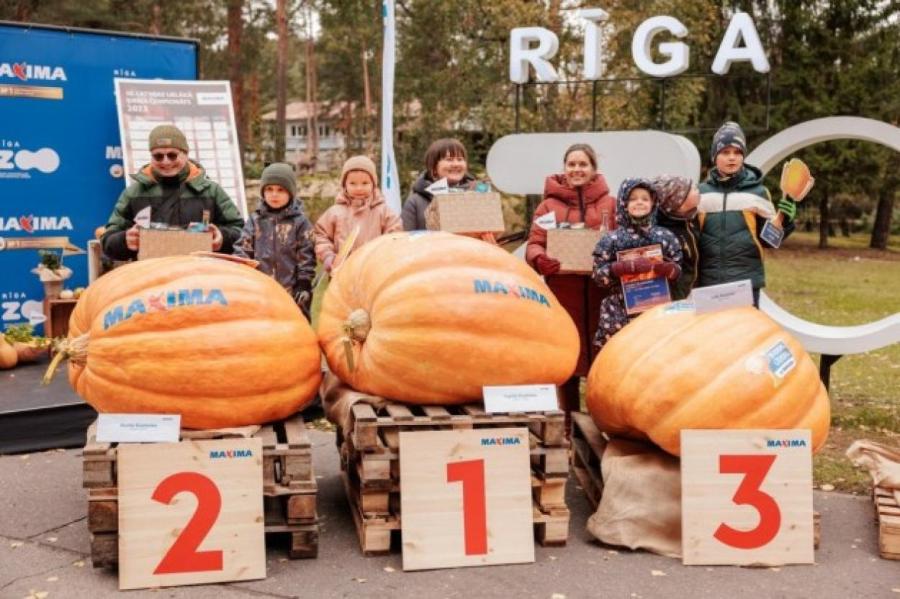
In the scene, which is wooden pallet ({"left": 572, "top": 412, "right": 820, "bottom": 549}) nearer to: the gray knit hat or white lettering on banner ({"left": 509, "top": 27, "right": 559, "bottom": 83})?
the gray knit hat

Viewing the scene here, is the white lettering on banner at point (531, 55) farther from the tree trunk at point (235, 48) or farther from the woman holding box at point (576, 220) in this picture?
the tree trunk at point (235, 48)

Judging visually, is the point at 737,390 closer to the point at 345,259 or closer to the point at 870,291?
the point at 345,259

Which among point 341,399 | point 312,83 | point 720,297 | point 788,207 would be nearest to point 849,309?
point 788,207

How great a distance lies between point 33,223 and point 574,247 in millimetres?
4756

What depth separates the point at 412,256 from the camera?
388cm

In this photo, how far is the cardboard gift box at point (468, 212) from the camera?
474cm

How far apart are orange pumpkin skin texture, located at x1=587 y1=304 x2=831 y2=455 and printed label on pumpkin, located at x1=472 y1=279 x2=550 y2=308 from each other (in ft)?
1.51

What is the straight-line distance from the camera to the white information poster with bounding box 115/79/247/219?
764cm

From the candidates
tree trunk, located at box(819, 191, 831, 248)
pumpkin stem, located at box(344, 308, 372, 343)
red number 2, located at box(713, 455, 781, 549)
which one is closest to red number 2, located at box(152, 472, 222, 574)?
pumpkin stem, located at box(344, 308, 372, 343)

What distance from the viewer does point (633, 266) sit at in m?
4.47

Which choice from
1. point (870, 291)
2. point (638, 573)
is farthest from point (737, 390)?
point (870, 291)

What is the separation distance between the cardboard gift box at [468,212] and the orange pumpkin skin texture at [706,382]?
3.53ft

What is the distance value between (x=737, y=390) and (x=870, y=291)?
13.2m

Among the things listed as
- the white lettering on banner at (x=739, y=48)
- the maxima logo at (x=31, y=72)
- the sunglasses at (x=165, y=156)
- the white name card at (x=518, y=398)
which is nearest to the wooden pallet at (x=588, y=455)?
the white name card at (x=518, y=398)
